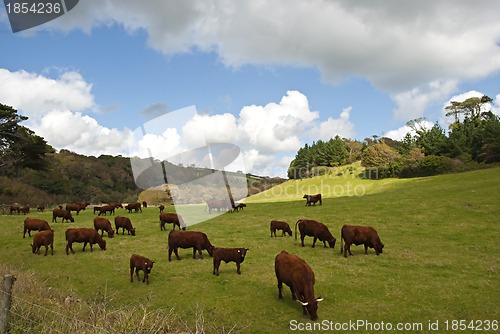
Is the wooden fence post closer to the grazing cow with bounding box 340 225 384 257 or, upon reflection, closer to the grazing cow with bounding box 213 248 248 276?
the grazing cow with bounding box 213 248 248 276

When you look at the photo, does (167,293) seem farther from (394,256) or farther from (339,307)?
(394,256)

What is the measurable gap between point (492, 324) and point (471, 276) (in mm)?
4523

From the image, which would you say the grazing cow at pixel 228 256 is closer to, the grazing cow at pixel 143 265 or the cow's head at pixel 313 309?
the grazing cow at pixel 143 265

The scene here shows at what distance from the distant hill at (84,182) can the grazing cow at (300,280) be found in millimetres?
51147

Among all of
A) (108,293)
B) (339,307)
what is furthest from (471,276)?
(108,293)

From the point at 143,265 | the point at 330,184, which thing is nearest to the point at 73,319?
the point at 143,265

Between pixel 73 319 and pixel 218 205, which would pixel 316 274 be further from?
pixel 218 205

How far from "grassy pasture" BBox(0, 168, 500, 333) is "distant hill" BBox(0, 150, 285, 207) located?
32631mm

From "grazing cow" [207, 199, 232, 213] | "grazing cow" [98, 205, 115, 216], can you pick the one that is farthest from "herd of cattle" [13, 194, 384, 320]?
"grazing cow" [207, 199, 232, 213]

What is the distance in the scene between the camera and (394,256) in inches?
647

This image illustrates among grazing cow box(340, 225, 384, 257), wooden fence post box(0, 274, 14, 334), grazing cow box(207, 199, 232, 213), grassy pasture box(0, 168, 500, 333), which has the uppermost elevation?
wooden fence post box(0, 274, 14, 334)

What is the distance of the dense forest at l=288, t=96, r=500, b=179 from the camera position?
6250cm

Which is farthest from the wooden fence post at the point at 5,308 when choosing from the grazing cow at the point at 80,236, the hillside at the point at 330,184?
the hillside at the point at 330,184

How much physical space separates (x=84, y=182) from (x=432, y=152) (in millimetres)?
90207
